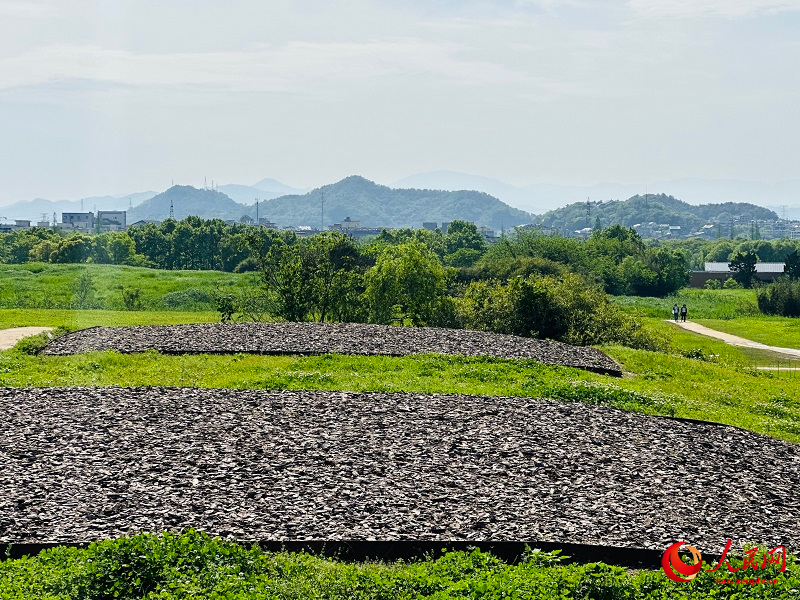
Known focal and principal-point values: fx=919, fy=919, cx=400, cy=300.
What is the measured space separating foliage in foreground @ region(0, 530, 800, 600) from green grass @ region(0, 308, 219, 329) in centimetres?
1749

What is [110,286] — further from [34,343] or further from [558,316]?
[558,316]

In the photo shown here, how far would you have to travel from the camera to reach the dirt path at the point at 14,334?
2038 centimetres

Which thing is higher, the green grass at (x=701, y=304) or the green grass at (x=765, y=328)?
the green grass at (x=701, y=304)

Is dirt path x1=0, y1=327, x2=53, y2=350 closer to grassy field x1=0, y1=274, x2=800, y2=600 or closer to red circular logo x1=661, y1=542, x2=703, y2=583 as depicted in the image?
grassy field x1=0, y1=274, x2=800, y2=600

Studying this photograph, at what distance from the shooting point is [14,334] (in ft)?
72.0

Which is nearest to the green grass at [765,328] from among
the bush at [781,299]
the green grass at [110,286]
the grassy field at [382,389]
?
the grassy field at [382,389]

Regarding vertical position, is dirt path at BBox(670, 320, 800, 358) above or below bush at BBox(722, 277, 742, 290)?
below

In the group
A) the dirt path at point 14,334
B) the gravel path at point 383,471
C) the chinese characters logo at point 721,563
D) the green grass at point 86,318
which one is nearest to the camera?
the chinese characters logo at point 721,563

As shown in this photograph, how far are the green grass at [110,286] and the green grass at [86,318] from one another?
3940mm

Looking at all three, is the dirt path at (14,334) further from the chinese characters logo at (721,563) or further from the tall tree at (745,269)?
the tall tree at (745,269)

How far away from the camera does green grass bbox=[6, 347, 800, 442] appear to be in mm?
15336

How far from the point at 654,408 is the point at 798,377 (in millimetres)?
10790

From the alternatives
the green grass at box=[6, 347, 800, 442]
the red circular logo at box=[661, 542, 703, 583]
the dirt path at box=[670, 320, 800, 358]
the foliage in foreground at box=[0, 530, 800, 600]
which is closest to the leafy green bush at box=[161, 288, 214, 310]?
the green grass at box=[6, 347, 800, 442]

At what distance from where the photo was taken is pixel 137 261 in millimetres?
73688
